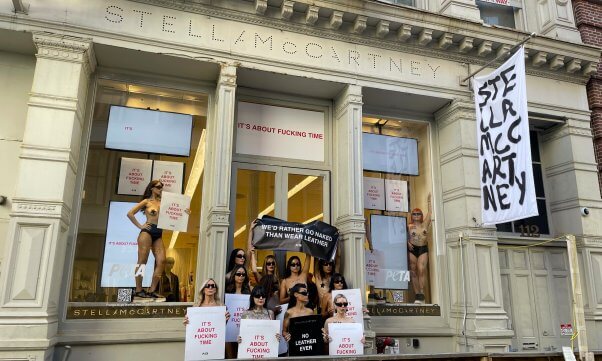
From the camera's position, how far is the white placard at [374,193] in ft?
29.1

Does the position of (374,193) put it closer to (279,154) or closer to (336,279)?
(279,154)

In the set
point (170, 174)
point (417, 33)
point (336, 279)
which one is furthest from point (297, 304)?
point (417, 33)

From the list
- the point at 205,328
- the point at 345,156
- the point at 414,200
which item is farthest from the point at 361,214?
the point at 205,328

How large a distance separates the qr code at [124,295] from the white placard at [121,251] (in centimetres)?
8

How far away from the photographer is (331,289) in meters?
7.50

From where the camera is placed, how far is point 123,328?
688 cm

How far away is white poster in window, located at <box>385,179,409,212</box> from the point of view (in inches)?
356

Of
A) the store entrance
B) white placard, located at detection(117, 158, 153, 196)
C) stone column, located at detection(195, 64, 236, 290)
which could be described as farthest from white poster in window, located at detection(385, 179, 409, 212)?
white placard, located at detection(117, 158, 153, 196)

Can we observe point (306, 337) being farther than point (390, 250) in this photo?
No

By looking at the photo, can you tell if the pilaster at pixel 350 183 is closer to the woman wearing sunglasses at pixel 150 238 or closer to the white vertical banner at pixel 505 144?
the white vertical banner at pixel 505 144

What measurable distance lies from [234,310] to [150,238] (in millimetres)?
1818

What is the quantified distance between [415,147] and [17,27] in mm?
7317

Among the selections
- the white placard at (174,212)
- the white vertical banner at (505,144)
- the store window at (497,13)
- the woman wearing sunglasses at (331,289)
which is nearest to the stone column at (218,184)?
the white placard at (174,212)

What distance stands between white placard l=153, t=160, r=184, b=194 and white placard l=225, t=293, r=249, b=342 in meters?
2.07
